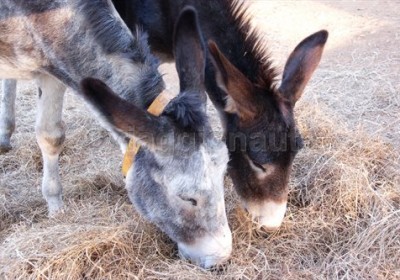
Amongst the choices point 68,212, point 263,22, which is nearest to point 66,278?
point 68,212

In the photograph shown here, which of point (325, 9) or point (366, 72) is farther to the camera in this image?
point (325, 9)

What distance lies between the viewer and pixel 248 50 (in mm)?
3979

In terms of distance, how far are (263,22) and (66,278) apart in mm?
6670

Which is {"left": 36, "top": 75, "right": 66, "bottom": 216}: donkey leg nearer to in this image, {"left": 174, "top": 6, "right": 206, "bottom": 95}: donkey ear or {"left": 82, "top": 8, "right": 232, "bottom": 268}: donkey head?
{"left": 82, "top": 8, "right": 232, "bottom": 268}: donkey head

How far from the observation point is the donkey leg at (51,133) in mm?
4215

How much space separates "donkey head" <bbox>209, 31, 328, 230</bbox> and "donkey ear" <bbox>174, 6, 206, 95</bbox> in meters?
0.25

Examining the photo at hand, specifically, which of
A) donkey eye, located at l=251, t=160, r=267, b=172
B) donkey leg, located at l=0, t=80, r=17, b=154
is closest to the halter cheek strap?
donkey eye, located at l=251, t=160, r=267, b=172

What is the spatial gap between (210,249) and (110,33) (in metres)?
1.45

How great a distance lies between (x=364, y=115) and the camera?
226 inches

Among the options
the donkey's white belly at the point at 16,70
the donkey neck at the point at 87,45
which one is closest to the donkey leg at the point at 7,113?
the donkey's white belly at the point at 16,70

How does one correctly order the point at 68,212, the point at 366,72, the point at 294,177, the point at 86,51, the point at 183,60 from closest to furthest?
the point at 183,60
the point at 86,51
the point at 68,212
the point at 294,177
the point at 366,72

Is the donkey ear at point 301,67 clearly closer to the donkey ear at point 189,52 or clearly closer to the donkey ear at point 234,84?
the donkey ear at point 234,84

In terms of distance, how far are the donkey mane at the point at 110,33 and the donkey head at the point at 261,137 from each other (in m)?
0.46

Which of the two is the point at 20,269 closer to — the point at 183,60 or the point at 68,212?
the point at 68,212
